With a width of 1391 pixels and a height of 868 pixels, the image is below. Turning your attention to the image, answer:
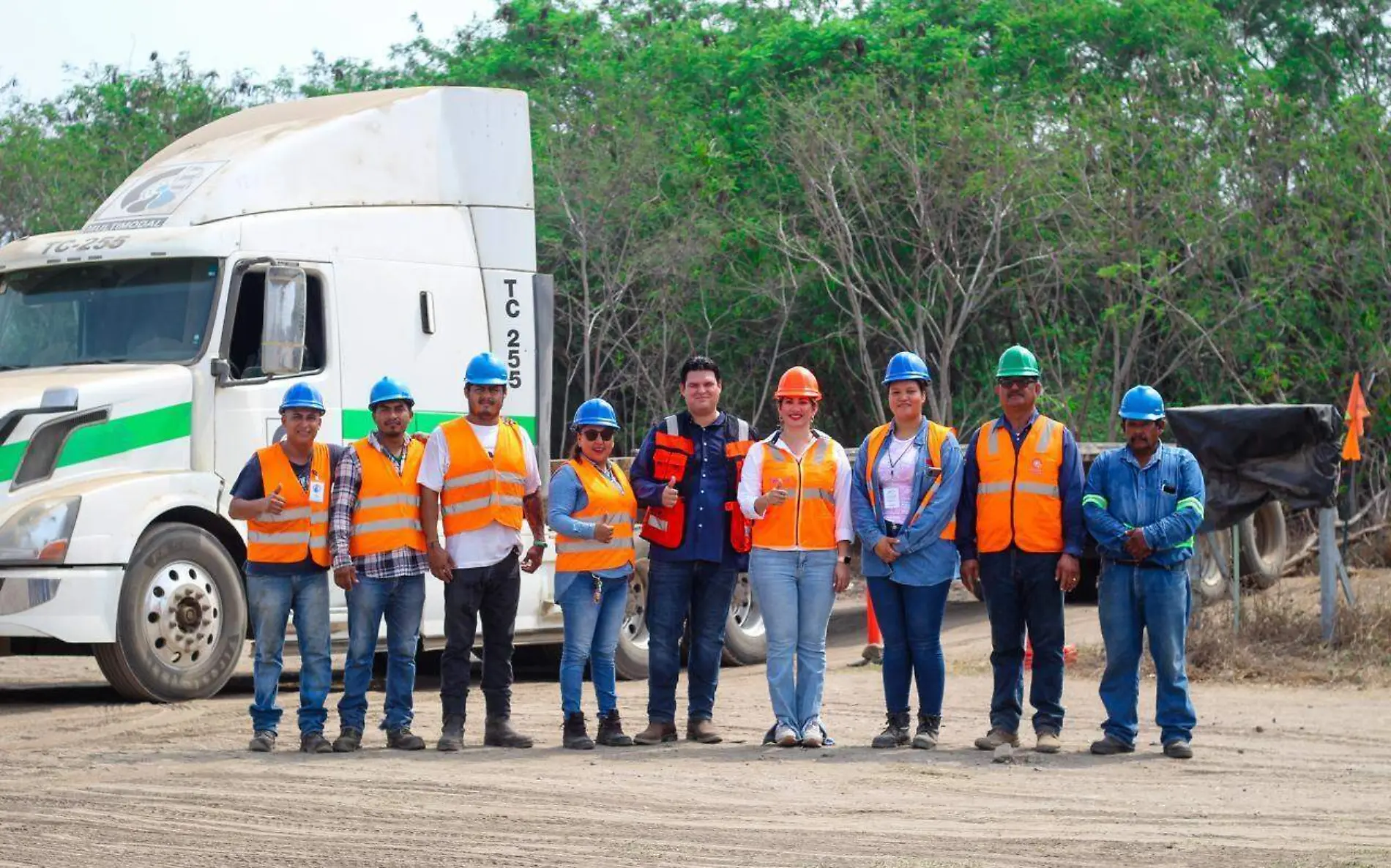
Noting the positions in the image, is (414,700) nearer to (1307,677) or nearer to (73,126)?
(1307,677)

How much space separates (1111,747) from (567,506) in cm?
304

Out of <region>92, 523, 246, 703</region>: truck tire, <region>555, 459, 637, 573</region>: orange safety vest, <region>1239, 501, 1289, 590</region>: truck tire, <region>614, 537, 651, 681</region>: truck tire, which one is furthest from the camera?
<region>1239, 501, 1289, 590</region>: truck tire

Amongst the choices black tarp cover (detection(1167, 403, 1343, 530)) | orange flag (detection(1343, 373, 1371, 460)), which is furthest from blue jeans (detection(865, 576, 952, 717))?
orange flag (detection(1343, 373, 1371, 460))

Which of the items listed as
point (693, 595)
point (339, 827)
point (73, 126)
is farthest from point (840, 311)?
point (339, 827)

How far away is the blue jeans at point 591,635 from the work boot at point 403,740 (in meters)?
0.77

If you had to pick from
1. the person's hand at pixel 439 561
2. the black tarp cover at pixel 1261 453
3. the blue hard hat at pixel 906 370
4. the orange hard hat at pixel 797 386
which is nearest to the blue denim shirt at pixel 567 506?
the person's hand at pixel 439 561

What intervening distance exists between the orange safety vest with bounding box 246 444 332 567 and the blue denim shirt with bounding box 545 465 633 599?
1164mm

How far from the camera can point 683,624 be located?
10.3 metres

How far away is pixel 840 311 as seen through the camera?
28531 millimetres

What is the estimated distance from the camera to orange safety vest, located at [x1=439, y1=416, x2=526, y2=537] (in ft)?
32.1

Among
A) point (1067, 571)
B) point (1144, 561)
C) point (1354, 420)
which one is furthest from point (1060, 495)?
point (1354, 420)

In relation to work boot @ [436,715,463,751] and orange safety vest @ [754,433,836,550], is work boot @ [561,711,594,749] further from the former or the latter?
orange safety vest @ [754,433,836,550]

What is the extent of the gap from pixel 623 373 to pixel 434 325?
633 inches

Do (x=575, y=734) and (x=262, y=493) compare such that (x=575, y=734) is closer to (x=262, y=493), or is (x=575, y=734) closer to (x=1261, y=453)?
(x=262, y=493)
